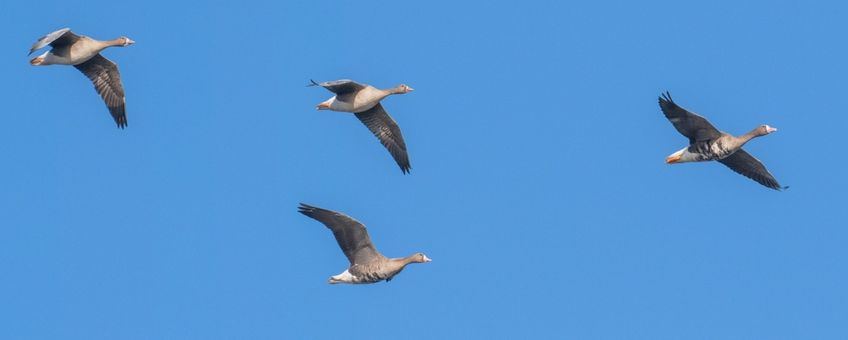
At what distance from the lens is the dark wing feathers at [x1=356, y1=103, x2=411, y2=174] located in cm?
4444

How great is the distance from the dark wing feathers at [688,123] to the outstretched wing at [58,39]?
14.6 metres

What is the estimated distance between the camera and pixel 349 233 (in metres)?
37.1

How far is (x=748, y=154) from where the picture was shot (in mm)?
42188

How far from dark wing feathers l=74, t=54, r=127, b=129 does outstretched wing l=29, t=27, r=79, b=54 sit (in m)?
1.79

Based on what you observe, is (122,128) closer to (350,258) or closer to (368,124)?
(368,124)

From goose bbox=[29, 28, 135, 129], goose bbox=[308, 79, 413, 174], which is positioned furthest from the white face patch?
goose bbox=[29, 28, 135, 129]

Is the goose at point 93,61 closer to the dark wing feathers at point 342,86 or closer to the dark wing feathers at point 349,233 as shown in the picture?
the dark wing feathers at point 342,86

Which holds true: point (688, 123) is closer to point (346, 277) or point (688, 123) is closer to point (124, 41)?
point (346, 277)

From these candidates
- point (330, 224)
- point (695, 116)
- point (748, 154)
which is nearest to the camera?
point (330, 224)

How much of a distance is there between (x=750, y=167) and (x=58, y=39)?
1819 centimetres

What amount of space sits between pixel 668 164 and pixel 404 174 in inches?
300

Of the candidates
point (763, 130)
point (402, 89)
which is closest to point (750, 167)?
point (763, 130)

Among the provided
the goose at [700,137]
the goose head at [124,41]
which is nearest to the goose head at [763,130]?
the goose at [700,137]

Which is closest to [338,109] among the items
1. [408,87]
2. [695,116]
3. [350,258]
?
[408,87]
